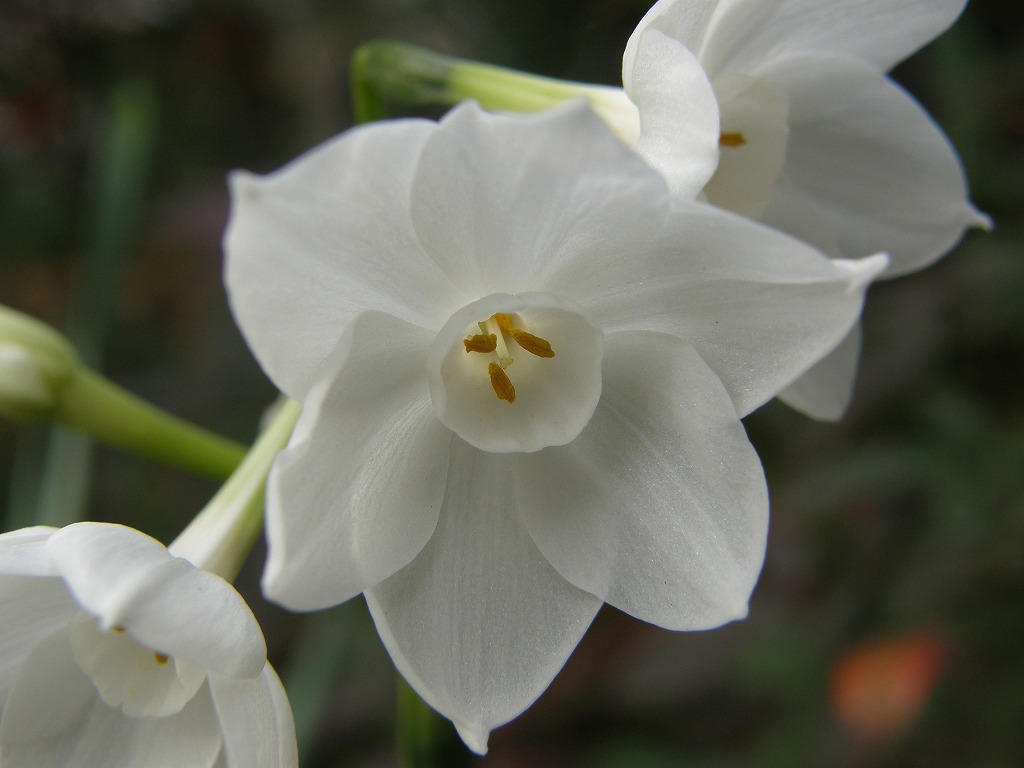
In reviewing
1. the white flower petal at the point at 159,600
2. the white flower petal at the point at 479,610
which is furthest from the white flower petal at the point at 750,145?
the white flower petal at the point at 159,600

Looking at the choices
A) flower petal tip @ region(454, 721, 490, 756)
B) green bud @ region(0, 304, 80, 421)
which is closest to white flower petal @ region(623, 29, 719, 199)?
flower petal tip @ region(454, 721, 490, 756)

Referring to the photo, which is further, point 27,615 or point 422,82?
point 422,82

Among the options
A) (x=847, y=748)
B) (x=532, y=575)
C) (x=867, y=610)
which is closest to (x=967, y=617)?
(x=867, y=610)

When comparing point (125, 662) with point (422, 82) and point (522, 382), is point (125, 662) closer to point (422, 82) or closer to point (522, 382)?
point (522, 382)

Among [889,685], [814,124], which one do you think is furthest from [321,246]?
[889,685]

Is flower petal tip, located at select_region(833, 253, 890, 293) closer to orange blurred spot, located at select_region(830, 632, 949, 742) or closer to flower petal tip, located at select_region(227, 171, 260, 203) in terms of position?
flower petal tip, located at select_region(227, 171, 260, 203)

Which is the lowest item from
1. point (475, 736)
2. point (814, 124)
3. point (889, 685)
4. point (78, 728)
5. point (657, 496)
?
point (889, 685)
